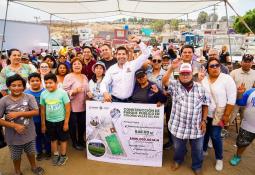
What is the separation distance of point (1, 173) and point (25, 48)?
1556 centimetres

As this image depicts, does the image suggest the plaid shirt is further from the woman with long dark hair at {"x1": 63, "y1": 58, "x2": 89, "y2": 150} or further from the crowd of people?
the woman with long dark hair at {"x1": 63, "y1": 58, "x2": 89, "y2": 150}

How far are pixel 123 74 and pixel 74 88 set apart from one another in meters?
0.97

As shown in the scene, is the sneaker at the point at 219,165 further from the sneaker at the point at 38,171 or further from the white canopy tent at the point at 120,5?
the white canopy tent at the point at 120,5

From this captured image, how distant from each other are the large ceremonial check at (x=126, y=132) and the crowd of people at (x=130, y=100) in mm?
160

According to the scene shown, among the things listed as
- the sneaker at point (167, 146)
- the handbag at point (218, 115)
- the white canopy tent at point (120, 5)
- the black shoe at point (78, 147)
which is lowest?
the black shoe at point (78, 147)

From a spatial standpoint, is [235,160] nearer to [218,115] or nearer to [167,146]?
[218,115]

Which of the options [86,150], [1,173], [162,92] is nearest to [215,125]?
[162,92]

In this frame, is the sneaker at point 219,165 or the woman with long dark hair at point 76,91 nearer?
the sneaker at point 219,165

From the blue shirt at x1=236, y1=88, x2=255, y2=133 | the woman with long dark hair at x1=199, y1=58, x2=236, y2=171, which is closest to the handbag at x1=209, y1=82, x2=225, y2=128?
the woman with long dark hair at x1=199, y1=58, x2=236, y2=171

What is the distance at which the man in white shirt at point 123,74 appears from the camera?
153 inches

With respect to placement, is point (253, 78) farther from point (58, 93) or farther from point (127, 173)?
point (58, 93)

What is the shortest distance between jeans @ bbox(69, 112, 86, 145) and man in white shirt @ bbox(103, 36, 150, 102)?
0.84 meters

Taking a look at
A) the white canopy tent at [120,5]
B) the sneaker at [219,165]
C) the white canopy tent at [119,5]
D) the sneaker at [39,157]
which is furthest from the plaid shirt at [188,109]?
the white canopy tent at [119,5]

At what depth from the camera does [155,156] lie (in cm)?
402
